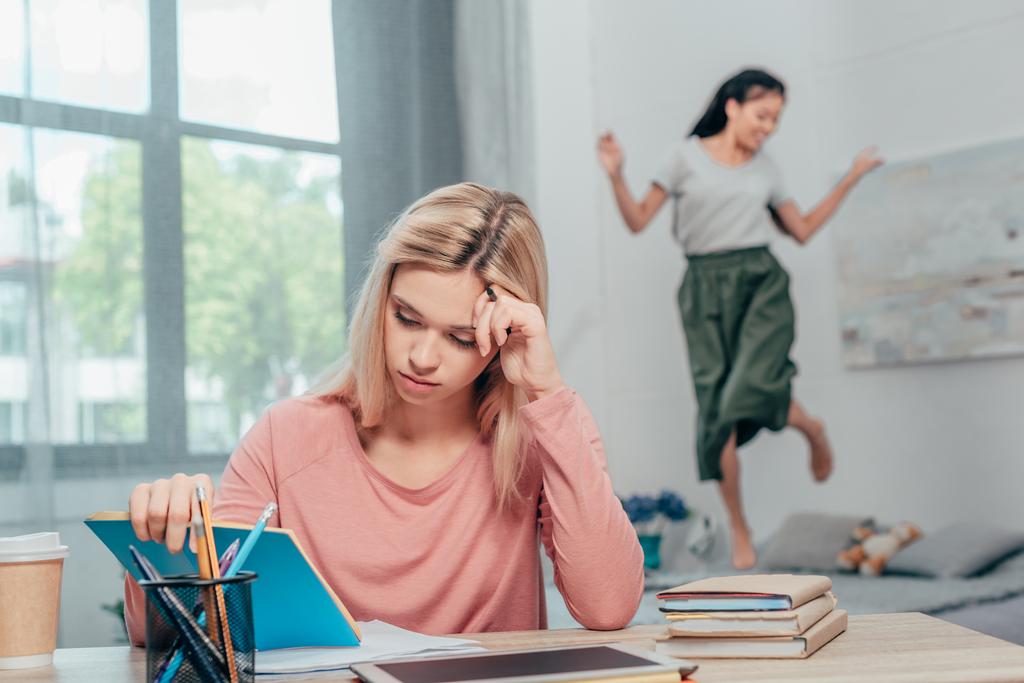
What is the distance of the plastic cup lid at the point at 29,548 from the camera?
3.24 ft

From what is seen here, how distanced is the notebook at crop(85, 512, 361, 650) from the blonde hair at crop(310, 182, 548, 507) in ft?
1.41

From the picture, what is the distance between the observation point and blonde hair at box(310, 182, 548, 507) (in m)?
1.36

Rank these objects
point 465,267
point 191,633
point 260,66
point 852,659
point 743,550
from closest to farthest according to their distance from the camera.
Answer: point 191,633 < point 852,659 < point 465,267 < point 260,66 < point 743,550

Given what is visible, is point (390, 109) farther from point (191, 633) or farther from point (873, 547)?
point (191, 633)

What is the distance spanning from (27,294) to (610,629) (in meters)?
2.17

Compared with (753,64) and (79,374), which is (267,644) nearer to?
(79,374)

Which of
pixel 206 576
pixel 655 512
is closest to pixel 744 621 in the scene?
pixel 206 576

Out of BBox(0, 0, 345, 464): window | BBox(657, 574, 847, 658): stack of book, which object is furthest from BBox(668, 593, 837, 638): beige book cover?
BBox(0, 0, 345, 464): window

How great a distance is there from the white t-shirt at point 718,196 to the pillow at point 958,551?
1097 mm

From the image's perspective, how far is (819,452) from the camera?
12.5ft

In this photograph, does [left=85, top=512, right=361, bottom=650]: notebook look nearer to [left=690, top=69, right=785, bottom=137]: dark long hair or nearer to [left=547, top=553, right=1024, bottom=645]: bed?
[left=547, top=553, right=1024, bottom=645]: bed

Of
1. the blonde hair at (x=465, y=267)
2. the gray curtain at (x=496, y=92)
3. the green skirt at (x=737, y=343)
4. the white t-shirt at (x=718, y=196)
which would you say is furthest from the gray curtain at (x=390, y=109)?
the blonde hair at (x=465, y=267)

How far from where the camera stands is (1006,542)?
338cm

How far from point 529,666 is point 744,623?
0.21 meters
